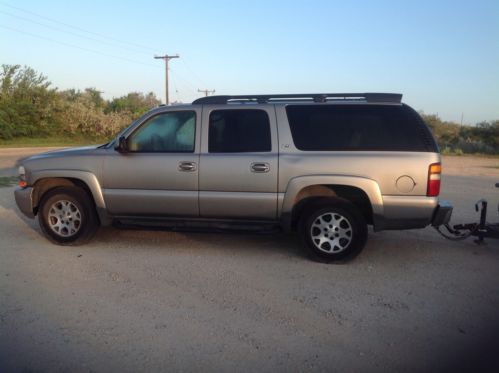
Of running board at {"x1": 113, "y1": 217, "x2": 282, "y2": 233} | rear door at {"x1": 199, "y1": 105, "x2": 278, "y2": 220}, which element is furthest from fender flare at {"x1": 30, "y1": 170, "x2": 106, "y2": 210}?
rear door at {"x1": 199, "y1": 105, "x2": 278, "y2": 220}

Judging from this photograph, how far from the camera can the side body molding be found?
522 cm

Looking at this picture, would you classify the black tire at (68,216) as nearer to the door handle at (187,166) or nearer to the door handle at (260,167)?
the door handle at (187,166)

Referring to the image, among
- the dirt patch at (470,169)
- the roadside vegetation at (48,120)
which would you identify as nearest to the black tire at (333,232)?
the dirt patch at (470,169)

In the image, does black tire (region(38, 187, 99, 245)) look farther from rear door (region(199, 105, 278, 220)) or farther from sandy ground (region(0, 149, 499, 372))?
rear door (region(199, 105, 278, 220))

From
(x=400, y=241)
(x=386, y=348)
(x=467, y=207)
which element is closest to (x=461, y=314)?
(x=386, y=348)

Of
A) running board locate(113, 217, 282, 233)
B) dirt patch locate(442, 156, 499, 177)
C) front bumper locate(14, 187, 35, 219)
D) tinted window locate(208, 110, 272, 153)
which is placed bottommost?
dirt patch locate(442, 156, 499, 177)

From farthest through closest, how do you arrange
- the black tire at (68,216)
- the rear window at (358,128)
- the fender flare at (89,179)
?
the black tire at (68,216) < the fender flare at (89,179) < the rear window at (358,128)

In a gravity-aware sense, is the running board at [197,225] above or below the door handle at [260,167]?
below

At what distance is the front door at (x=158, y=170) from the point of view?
5.68 meters

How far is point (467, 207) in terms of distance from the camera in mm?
9094

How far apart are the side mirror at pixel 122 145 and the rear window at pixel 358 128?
2111mm

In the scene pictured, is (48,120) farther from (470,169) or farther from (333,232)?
(333,232)

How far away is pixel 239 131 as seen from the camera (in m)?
5.65

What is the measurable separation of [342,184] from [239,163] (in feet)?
4.13
